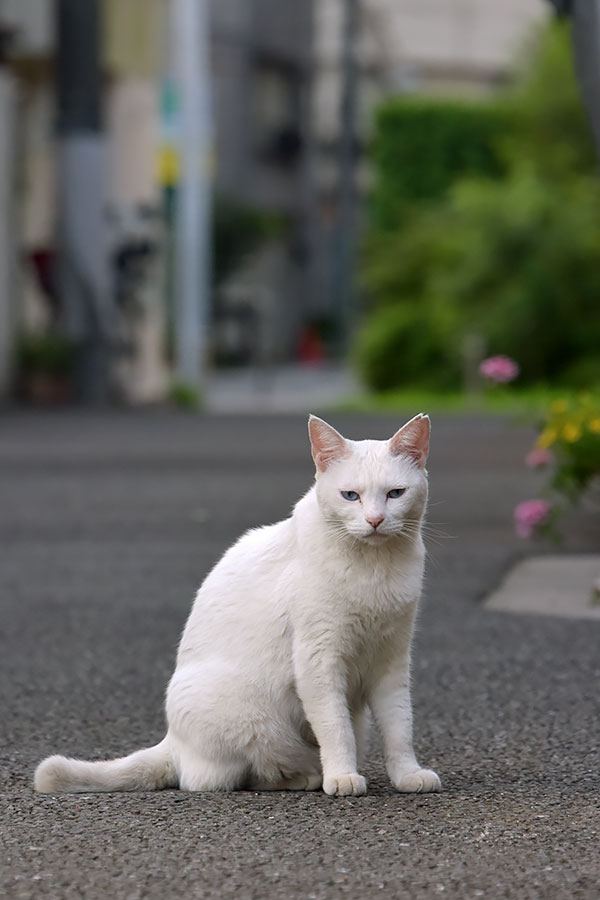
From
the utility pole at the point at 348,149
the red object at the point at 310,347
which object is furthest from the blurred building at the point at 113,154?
the red object at the point at 310,347

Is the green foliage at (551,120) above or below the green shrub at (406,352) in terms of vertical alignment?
above

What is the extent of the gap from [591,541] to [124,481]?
4311 millimetres

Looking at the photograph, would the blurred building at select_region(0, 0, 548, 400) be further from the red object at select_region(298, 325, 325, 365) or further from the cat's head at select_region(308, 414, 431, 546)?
the cat's head at select_region(308, 414, 431, 546)

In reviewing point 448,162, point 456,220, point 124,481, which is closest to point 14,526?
point 124,481

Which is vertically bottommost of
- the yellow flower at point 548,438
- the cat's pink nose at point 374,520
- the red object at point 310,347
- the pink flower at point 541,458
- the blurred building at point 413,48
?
the red object at point 310,347

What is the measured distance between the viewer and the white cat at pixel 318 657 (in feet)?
13.9

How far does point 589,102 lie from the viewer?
7.52 m

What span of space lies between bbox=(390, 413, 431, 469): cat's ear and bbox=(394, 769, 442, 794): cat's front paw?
76cm

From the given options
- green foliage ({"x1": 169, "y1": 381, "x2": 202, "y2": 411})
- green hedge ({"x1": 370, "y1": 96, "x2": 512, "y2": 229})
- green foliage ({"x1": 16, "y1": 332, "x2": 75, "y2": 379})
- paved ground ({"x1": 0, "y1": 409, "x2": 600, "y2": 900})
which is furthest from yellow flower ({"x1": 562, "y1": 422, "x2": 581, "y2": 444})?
green hedge ({"x1": 370, "y1": 96, "x2": 512, "y2": 229})

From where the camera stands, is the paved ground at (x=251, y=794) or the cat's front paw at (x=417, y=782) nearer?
the paved ground at (x=251, y=794)

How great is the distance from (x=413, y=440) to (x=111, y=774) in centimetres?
112

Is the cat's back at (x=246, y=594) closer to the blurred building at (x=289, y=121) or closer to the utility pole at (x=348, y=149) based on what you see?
the blurred building at (x=289, y=121)

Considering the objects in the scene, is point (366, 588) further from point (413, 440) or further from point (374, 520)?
point (413, 440)

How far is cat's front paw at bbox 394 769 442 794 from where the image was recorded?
432 centimetres
